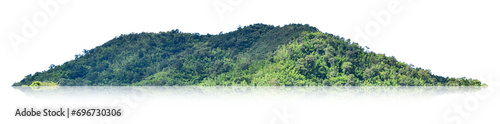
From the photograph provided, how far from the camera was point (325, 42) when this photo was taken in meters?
26.7

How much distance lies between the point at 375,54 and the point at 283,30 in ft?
16.5

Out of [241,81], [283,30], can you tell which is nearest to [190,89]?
[241,81]

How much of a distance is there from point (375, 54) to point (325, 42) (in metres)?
2.14

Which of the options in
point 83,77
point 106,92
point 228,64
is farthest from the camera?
point 83,77

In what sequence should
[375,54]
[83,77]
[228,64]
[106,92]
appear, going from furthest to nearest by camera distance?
[83,77], [228,64], [375,54], [106,92]

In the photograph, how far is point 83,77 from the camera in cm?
2984

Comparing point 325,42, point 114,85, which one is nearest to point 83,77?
point 114,85

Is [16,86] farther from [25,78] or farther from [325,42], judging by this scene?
[325,42]

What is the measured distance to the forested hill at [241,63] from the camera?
25.0 metres

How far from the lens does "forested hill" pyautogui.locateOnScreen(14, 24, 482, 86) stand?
25016mm

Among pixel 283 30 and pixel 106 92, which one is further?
pixel 283 30

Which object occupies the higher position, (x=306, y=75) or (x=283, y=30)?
(x=283, y=30)

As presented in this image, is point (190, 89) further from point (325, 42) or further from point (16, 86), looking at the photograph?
point (16, 86)

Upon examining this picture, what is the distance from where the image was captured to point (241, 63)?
90.6 feet
